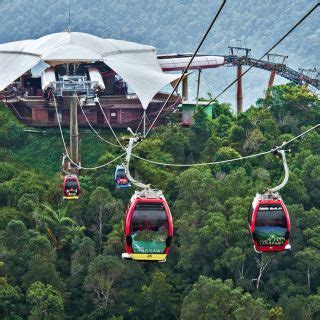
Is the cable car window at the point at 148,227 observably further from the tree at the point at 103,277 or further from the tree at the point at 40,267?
the tree at the point at 40,267

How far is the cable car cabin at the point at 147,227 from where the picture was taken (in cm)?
3575

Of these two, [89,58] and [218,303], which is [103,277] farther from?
[89,58]

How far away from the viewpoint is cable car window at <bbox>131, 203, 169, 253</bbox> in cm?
3591

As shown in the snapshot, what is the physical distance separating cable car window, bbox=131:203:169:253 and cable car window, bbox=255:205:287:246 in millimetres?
3024

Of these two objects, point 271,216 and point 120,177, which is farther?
point 120,177

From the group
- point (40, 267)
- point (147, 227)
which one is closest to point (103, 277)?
point (40, 267)

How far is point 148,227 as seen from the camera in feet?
119

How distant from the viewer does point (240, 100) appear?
82.2 meters

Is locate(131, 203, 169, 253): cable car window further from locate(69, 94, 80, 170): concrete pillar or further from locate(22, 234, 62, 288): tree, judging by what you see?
locate(69, 94, 80, 170): concrete pillar

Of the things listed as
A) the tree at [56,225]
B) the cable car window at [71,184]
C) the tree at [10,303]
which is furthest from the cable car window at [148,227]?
the tree at [56,225]

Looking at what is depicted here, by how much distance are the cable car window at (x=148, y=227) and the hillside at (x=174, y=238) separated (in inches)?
801

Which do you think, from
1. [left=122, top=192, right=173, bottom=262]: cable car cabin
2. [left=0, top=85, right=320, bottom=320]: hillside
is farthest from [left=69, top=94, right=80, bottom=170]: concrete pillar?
[left=122, top=192, right=173, bottom=262]: cable car cabin

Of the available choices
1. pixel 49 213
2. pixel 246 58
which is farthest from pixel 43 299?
pixel 246 58

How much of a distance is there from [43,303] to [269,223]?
868 inches
